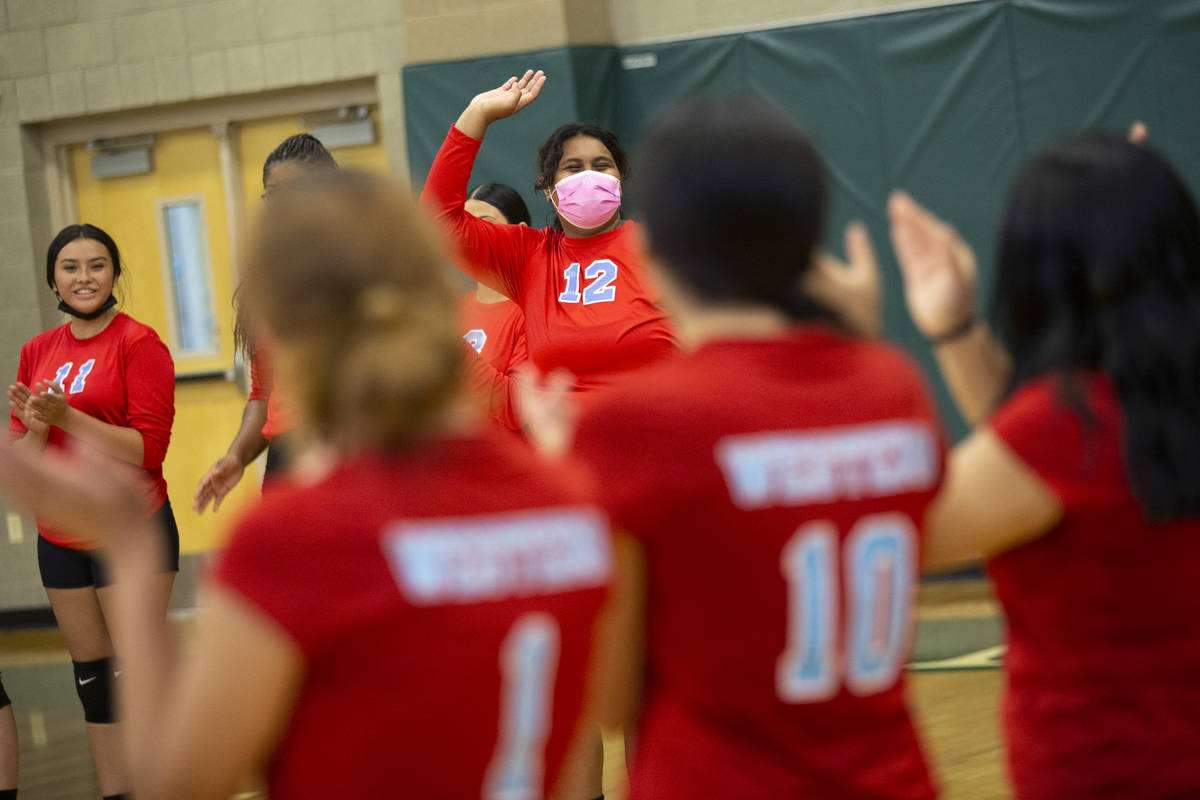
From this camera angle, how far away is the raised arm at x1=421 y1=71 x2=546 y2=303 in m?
3.22

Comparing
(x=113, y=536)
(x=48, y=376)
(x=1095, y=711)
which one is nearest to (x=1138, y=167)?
(x=1095, y=711)

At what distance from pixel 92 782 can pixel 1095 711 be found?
3664mm

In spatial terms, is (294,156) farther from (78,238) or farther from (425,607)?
(425,607)

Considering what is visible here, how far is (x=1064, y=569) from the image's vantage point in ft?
4.66

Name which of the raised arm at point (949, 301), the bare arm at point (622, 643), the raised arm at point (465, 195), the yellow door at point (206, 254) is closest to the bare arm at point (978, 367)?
the raised arm at point (949, 301)

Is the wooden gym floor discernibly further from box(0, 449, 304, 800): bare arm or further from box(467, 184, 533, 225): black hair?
box(0, 449, 304, 800): bare arm

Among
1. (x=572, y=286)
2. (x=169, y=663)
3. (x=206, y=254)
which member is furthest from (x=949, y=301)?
(x=206, y=254)

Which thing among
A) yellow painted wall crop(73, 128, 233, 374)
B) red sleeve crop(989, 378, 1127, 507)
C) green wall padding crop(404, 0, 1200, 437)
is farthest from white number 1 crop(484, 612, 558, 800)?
yellow painted wall crop(73, 128, 233, 374)

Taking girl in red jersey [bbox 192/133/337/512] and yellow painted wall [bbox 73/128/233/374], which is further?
yellow painted wall [bbox 73/128/233/374]

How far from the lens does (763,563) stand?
1240 mm

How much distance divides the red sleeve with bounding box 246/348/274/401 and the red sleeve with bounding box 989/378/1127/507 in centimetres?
223

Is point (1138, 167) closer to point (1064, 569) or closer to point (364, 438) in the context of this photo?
point (1064, 569)

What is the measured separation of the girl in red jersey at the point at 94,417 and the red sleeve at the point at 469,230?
1.04 m

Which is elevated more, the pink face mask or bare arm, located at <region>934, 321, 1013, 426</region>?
the pink face mask
